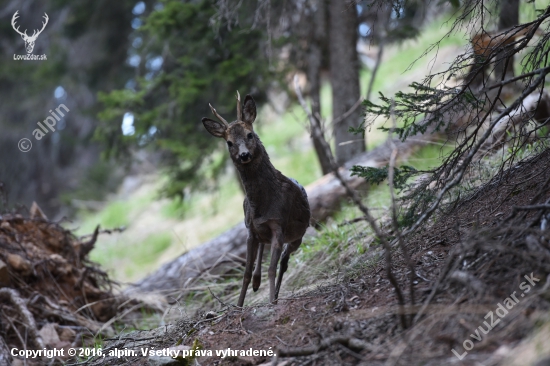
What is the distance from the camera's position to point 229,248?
6477 millimetres

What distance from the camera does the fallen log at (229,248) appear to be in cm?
636

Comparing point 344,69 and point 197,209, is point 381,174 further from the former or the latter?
point 197,209

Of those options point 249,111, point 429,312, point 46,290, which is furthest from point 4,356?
point 429,312

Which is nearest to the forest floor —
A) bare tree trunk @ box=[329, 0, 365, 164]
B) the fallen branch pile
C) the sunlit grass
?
the fallen branch pile

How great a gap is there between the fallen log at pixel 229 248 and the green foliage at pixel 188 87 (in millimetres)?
1368

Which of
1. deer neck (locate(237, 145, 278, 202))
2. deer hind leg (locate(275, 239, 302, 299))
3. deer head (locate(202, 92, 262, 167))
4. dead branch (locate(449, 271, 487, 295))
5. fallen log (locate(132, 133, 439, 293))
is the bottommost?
dead branch (locate(449, 271, 487, 295))

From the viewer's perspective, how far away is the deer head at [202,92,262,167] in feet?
12.2

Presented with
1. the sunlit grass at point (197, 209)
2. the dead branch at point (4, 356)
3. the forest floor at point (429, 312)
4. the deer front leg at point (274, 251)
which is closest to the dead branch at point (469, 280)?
the forest floor at point (429, 312)

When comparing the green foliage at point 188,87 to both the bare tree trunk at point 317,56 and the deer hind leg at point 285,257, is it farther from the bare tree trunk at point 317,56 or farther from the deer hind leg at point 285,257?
the deer hind leg at point 285,257

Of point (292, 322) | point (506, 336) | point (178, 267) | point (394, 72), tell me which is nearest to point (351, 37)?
point (178, 267)

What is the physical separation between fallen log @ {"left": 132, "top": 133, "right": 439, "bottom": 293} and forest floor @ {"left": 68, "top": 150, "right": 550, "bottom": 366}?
2.24 metres

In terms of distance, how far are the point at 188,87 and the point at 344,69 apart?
206 cm

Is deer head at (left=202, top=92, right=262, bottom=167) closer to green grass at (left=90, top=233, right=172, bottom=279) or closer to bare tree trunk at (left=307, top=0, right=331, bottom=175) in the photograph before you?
bare tree trunk at (left=307, top=0, right=331, bottom=175)

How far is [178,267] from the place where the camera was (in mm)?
6684
